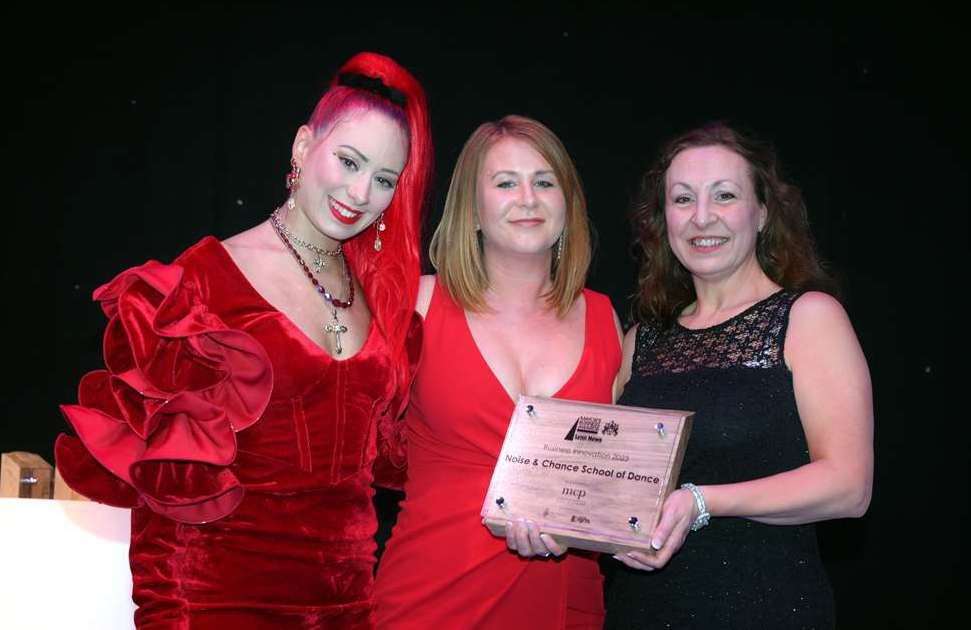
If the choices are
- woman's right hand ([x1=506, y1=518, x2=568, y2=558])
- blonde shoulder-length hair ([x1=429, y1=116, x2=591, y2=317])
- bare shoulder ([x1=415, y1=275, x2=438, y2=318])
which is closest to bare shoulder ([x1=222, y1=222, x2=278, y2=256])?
bare shoulder ([x1=415, y1=275, x2=438, y2=318])

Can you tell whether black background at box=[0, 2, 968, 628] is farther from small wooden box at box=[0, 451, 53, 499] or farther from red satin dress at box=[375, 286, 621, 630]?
red satin dress at box=[375, 286, 621, 630]

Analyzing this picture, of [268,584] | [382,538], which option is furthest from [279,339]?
[382,538]

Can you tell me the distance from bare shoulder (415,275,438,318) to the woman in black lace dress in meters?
0.54

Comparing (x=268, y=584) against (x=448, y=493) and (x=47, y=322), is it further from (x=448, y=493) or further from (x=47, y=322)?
(x=47, y=322)

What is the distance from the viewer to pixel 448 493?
240 cm

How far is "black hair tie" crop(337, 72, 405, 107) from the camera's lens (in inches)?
86.7

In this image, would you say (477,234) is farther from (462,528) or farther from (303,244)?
(462,528)

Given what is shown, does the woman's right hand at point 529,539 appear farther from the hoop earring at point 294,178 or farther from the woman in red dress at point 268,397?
the hoop earring at point 294,178

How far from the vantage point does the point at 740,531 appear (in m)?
2.14

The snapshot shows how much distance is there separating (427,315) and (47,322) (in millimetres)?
1461

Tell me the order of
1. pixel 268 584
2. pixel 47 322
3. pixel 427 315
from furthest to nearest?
pixel 47 322, pixel 427 315, pixel 268 584

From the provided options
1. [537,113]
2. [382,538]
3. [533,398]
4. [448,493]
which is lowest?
[382,538]

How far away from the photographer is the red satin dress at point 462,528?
7.66ft

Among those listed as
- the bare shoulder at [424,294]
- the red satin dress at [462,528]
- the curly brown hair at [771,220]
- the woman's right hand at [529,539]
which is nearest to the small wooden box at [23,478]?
the red satin dress at [462,528]
